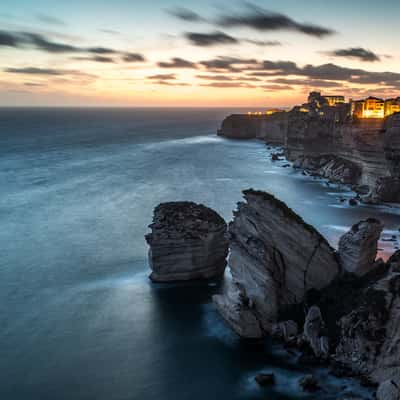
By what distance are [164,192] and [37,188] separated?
2249 centimetres

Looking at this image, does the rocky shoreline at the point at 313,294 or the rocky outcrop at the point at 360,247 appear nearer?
the rocky shoreline at the point at 313,294

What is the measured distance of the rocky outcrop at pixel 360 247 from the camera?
2845cm

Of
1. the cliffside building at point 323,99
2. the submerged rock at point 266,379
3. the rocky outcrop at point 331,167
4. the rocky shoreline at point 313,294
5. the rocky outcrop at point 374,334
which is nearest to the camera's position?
the rocky outcrop at point 374,334

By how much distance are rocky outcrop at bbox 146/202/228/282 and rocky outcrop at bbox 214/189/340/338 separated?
20.7ft

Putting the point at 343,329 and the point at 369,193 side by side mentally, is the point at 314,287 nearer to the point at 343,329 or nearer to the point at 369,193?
the point at 343,329

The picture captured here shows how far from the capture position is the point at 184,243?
1417 inches

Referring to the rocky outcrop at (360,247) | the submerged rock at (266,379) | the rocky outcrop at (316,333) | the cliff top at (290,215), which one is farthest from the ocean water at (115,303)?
the cliff top at (290,215)

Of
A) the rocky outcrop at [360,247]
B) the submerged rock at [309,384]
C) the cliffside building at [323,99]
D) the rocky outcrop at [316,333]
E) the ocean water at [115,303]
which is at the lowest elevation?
the ocean water at [115,303]

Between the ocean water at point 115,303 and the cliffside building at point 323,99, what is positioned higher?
the cliffside building at point 323,99

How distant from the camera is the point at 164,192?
8006cm

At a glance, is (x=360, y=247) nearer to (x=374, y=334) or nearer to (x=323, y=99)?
(x=374, y=334)

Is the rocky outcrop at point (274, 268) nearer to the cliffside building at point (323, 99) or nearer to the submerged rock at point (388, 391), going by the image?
the submerged rock at point (388, 391)

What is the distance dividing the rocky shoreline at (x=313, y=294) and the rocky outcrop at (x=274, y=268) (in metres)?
0.06

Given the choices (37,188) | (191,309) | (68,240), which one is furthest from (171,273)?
(37,188)
